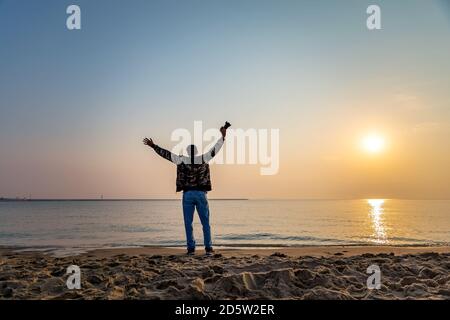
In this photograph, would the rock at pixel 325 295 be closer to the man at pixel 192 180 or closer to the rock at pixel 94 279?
the rock at pixel 94 279

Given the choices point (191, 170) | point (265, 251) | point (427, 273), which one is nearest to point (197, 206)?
point (191, 170)

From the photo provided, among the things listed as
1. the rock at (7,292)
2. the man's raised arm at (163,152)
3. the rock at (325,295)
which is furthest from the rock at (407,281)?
the rock at (7,292)

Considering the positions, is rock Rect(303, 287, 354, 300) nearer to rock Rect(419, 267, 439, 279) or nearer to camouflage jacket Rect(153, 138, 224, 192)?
rock Rect(419, 267, 439, 279)

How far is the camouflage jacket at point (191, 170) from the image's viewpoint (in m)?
8.89

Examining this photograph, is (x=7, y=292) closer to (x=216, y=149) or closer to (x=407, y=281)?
(x=216, y=149)

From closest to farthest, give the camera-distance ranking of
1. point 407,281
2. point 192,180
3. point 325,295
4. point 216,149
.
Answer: point 325,295, point 407,281, point 216,149, point 192,180

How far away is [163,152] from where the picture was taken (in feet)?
29.1

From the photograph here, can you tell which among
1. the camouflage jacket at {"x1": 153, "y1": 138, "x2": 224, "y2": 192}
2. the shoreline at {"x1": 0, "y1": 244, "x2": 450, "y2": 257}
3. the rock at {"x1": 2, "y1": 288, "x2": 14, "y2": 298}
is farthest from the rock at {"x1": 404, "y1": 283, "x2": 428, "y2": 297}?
the rock at {"x1": 2, "y1": 288, "x2": 14, "y2": 298}

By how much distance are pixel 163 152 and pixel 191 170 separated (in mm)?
743
